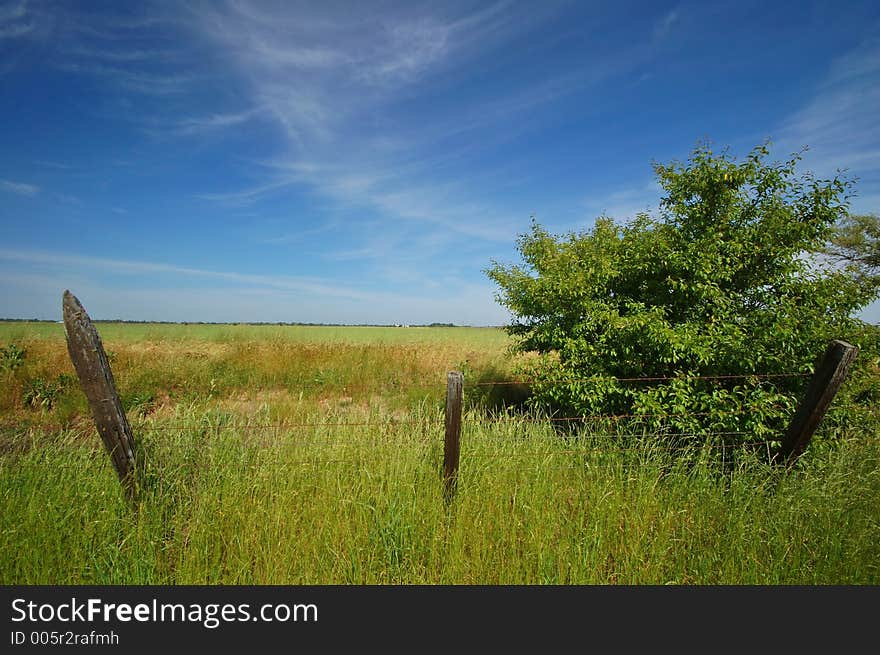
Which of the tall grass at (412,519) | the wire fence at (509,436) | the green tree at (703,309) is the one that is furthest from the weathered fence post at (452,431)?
the green tree at (703,309)

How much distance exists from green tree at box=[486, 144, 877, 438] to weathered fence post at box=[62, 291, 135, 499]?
5.41 meters

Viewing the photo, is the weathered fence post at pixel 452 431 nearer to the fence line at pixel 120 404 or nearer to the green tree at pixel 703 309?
the fence line at pixel 120 404

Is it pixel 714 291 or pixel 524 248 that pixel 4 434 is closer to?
pixel 524 248

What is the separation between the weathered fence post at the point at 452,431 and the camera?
135 inches

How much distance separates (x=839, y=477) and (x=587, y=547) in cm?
324

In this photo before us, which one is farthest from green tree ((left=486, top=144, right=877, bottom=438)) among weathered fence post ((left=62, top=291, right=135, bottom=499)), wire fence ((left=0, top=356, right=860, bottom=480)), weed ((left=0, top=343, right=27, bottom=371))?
weed ((left=0, top=343, right=27, bottom=371))

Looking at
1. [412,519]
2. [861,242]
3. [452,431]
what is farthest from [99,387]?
[861,242]

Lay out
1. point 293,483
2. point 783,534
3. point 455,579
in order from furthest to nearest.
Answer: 1. point 293,483
2. point 783,534
3. point 455,579

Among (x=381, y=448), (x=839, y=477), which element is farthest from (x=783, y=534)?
(x=381, y=448)

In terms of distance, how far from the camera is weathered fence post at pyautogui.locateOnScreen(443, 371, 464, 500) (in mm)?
3438

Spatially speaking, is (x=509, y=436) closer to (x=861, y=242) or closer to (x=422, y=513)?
(x=422, y=513)

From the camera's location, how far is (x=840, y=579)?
10.2 ft

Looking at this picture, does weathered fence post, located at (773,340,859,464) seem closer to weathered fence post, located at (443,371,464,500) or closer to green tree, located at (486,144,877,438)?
green tree, located at (486,144,877,438)

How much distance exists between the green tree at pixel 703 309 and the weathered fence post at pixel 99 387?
5.41 metres
